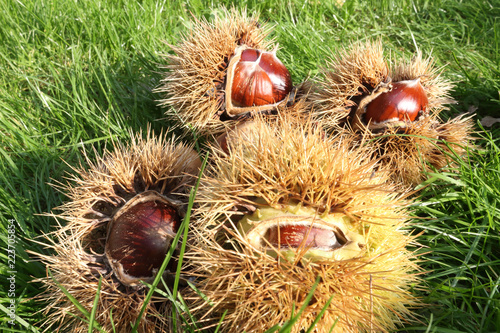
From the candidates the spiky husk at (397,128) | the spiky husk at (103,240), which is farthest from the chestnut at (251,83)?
the spiky husk at (103,240)

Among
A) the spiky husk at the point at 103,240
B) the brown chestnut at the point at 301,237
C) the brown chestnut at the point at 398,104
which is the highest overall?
the brown chestnut at the point at 398,104

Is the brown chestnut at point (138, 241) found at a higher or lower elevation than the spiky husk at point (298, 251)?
lower

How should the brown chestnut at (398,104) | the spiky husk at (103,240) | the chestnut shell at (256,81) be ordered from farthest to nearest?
the chestnut shell at (256,81)
the brown chestnut at (398,104)
the spiky husk at (103,240)

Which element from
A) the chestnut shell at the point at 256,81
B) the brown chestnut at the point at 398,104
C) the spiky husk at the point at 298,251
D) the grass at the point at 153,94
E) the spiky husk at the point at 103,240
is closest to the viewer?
the spiky husk at the point at 298,251

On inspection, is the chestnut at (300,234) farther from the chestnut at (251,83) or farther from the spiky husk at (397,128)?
the chestnut at (251,83)

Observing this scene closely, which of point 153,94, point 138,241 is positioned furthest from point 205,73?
point 138,241

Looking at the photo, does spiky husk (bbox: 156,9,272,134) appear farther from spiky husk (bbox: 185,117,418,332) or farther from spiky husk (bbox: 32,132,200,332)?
spiky husk (bbox: 185,117,418,332)

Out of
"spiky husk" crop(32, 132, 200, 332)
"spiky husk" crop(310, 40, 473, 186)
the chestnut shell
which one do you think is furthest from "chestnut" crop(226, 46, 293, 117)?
"spiky husk" crop(32, 132, 200, 332)
